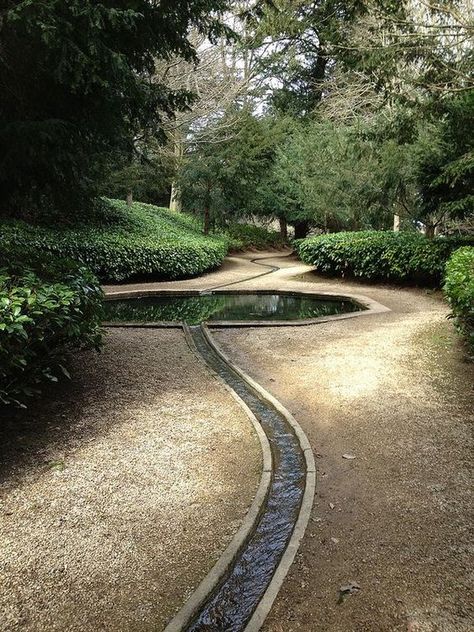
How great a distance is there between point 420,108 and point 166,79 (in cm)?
906

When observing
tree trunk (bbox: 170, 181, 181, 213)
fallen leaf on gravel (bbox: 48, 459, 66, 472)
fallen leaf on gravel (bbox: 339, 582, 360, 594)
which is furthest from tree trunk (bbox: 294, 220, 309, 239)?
fallen leaf on gravel (bbox: 339, 582, 360, 594)

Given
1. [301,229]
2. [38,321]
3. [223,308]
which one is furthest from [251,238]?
[38,321]

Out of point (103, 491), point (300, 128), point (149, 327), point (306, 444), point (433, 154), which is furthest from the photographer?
point (300, 128)

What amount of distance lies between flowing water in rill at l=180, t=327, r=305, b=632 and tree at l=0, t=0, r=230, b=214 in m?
3.95

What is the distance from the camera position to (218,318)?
9547mm

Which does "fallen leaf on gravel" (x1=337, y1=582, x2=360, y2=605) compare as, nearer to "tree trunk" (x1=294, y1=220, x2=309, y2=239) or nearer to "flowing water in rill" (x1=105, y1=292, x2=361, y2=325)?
"flowing water in rill" (x1=105, y1=292, x2=361, y2=325)

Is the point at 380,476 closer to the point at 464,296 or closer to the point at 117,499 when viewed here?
the point at 117,499

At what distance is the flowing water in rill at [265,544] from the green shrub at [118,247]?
8.53 m

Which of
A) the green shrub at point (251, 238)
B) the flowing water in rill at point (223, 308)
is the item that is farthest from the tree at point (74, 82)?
the green shrub at point (251, 238)

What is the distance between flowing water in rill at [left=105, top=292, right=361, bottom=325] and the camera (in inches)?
381

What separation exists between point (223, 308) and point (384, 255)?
5.24 meters

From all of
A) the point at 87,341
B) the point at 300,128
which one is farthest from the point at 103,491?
the point at 300,128

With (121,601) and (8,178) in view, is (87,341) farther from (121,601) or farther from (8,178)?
→ (121,601)

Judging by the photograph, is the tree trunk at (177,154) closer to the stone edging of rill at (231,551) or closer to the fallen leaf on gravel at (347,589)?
the stone edging of rill at (231,551)
